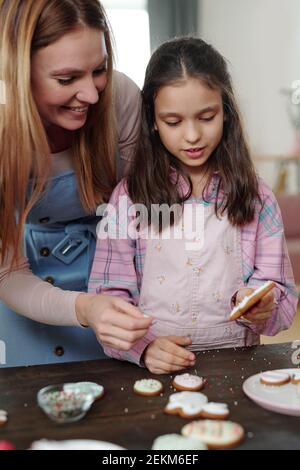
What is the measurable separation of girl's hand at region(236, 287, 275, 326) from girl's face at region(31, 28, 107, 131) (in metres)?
0.52

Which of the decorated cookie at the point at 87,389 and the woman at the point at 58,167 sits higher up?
the woman at the point at 58,167

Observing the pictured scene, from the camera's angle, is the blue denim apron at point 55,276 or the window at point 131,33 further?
the window at point 131,33

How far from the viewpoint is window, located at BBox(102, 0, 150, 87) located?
201 inches

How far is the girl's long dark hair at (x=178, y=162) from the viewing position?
55.9 inches

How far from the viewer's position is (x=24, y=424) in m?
0.95

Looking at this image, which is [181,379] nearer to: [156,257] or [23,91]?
[156,257]

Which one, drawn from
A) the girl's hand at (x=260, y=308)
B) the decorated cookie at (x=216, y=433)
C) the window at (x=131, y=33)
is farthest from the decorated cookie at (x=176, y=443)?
the window at (x=131, y=33)

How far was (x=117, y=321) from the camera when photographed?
1125 millimetres

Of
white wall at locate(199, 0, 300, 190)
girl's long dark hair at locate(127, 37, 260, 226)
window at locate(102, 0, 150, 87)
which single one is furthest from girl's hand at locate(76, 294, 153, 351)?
white wall at locate(199, 0, 300, 190)

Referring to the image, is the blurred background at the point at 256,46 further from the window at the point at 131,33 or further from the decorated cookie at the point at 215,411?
the decorated cookie at the point at 215,411

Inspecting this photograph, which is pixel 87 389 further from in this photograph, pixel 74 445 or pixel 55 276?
pixel 55 276

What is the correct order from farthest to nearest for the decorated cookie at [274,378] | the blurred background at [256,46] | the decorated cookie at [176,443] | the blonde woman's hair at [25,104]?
the blurred background at [256,46]
the blonde woman's hair at [25,104]
the decorated cookie at [274,378]
the decorated cookie at [176,443]

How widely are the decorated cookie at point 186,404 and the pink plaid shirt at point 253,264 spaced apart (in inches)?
16.2
